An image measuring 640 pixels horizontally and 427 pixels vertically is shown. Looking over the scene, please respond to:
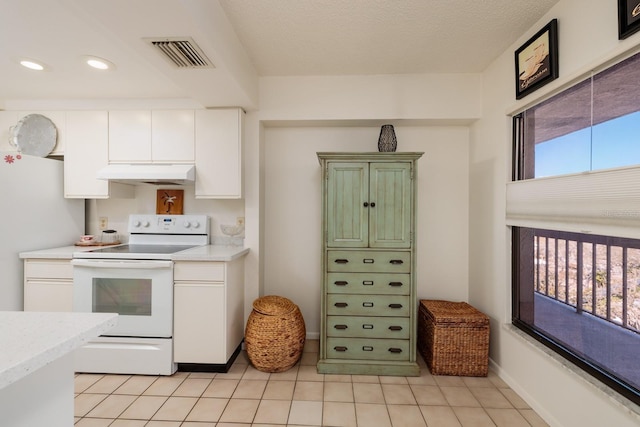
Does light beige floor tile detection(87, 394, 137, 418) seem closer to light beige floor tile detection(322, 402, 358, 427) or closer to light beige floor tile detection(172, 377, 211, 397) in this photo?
light beige floor tile detection(172, 377, 211, 397)

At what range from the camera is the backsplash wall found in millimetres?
2902

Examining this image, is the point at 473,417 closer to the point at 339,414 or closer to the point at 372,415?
the point at 372,415

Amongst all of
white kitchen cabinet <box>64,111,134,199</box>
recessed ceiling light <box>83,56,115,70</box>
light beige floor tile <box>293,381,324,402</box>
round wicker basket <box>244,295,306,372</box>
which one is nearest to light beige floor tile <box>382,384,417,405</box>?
light beige floor tile <box>293,381,324,402</box>

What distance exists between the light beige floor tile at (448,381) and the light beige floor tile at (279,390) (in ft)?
3.52

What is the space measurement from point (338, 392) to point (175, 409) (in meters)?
1.06

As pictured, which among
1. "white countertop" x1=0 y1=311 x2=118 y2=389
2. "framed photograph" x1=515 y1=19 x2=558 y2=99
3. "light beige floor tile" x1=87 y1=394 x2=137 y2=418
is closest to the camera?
"white countertop" x1=0 y1=311 x2=118 y2=389

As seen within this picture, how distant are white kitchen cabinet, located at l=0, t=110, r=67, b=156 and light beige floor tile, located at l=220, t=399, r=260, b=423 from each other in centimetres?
262

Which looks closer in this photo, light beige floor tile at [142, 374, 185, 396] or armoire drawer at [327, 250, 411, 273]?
light beige floor tile at [142, 374, 185, 396]

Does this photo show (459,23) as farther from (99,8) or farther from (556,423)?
(556,423)

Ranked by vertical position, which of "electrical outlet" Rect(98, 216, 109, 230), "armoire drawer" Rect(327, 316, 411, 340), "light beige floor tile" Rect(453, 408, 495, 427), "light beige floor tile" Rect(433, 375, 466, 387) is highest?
"electrical outlet" Rect(98, 216, 109, 230)

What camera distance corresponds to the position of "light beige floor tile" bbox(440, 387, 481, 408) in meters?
1.98

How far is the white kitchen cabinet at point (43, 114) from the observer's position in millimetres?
2713

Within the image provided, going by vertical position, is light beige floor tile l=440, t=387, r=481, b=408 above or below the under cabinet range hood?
below

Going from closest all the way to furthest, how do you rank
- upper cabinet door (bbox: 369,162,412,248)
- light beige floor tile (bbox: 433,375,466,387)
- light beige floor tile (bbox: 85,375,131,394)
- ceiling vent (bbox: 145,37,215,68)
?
ceiling vent (bbox: 145,37,215,68), light beige floor tile (bbox: 85,375,131,394), light beige floor tile (bbox: 433,375,466,387), upper cabinet door (bbox: 369,162,412,248)
